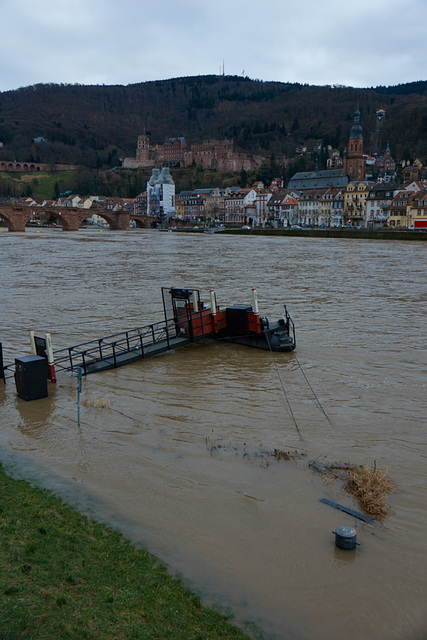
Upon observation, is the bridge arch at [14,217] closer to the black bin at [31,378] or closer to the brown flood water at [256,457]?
the brown flood water at [256,457]

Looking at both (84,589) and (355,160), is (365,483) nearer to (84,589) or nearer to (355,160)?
(84,589)

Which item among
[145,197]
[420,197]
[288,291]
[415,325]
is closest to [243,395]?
[415,325]

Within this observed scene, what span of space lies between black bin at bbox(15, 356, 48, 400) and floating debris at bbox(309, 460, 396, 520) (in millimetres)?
6159

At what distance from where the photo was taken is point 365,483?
7.65 meters

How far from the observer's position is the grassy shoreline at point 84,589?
4406mm

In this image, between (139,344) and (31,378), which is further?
(139,344)

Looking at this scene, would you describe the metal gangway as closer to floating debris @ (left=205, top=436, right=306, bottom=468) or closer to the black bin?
the black bin

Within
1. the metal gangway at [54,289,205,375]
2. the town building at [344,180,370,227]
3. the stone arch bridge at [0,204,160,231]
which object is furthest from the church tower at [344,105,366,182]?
the metal gangway at [54,289,205,375]

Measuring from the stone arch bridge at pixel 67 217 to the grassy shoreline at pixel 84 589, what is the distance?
306 feet

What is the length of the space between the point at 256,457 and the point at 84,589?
14.1ft

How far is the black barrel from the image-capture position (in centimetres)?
627

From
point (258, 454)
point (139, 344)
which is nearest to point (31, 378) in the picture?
point (139, 344)

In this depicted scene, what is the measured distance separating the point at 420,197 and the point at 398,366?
77.6 meters

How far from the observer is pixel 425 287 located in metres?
29.4
